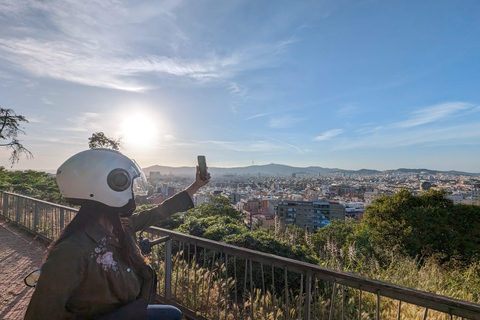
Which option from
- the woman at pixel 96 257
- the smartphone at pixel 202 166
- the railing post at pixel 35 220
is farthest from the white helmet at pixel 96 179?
the railing post at pixel 35 220

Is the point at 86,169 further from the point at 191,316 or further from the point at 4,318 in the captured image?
the point at 4,318

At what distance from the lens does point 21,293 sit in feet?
14.0

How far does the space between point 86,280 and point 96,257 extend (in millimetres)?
110

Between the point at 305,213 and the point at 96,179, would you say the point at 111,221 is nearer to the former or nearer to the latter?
the point at 96,179

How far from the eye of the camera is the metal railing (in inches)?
75.3

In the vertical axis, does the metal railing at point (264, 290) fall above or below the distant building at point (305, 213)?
above

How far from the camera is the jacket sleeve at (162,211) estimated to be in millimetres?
2389

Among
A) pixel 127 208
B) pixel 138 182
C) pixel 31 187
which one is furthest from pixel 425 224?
pixel 31 187

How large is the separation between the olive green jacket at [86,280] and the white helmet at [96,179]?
0.25 meters

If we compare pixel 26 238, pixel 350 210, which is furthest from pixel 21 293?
pixel 350 210

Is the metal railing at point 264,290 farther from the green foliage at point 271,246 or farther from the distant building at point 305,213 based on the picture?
the distant building at point 305,213

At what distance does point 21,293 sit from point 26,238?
12.3 feet

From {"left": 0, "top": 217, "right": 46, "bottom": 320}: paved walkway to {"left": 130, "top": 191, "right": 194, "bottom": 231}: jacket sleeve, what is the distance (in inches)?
80.9

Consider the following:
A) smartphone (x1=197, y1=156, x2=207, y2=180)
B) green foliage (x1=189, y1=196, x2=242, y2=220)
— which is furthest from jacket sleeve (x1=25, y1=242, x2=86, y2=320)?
green foliage (x1=189, y1=196, x2=242, y2=220)
